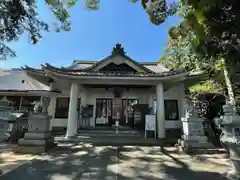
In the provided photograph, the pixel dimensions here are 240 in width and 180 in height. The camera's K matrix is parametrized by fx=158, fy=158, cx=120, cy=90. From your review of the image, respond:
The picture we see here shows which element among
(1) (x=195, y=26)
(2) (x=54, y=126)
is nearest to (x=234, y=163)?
(1) (x=195, y=26)

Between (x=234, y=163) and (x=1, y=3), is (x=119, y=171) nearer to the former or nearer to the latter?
(x=234, y=163)

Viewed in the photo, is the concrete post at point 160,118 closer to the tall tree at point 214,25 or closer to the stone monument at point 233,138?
the stone monument at point 233,138

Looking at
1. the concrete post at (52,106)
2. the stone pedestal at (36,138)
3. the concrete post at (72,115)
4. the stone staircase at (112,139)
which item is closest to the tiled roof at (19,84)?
the concrete post at (52,106)

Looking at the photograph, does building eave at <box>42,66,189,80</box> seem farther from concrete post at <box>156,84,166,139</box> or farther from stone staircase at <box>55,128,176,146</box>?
stone staircase at <box>55,128,176,146</box>

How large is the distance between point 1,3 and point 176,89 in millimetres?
9803

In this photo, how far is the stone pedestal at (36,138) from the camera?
5676 mm

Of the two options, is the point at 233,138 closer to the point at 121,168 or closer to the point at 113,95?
the point at 121,168

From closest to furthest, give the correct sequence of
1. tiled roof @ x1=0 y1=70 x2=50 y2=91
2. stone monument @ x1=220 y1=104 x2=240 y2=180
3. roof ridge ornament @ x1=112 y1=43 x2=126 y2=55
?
stone monument @ x1=220 y1=104 x2=240 y2=180 → roof ridge ornament @ x1=112 y1=43 x2=126 y2=55 → tiled roof @ x1=0 y1=70 x2=50 y2=91

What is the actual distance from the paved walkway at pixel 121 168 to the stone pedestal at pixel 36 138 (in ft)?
2.57

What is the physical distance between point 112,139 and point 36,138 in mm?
3354

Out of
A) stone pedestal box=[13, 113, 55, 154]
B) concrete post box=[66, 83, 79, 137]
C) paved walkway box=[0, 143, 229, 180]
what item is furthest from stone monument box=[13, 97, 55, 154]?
concrete post box=[66, 83, 79, 137]

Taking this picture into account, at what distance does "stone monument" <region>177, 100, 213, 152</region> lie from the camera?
5864mm

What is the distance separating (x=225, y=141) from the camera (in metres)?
3.47

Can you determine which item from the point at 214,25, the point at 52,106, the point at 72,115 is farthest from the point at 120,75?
the point at 214,25
